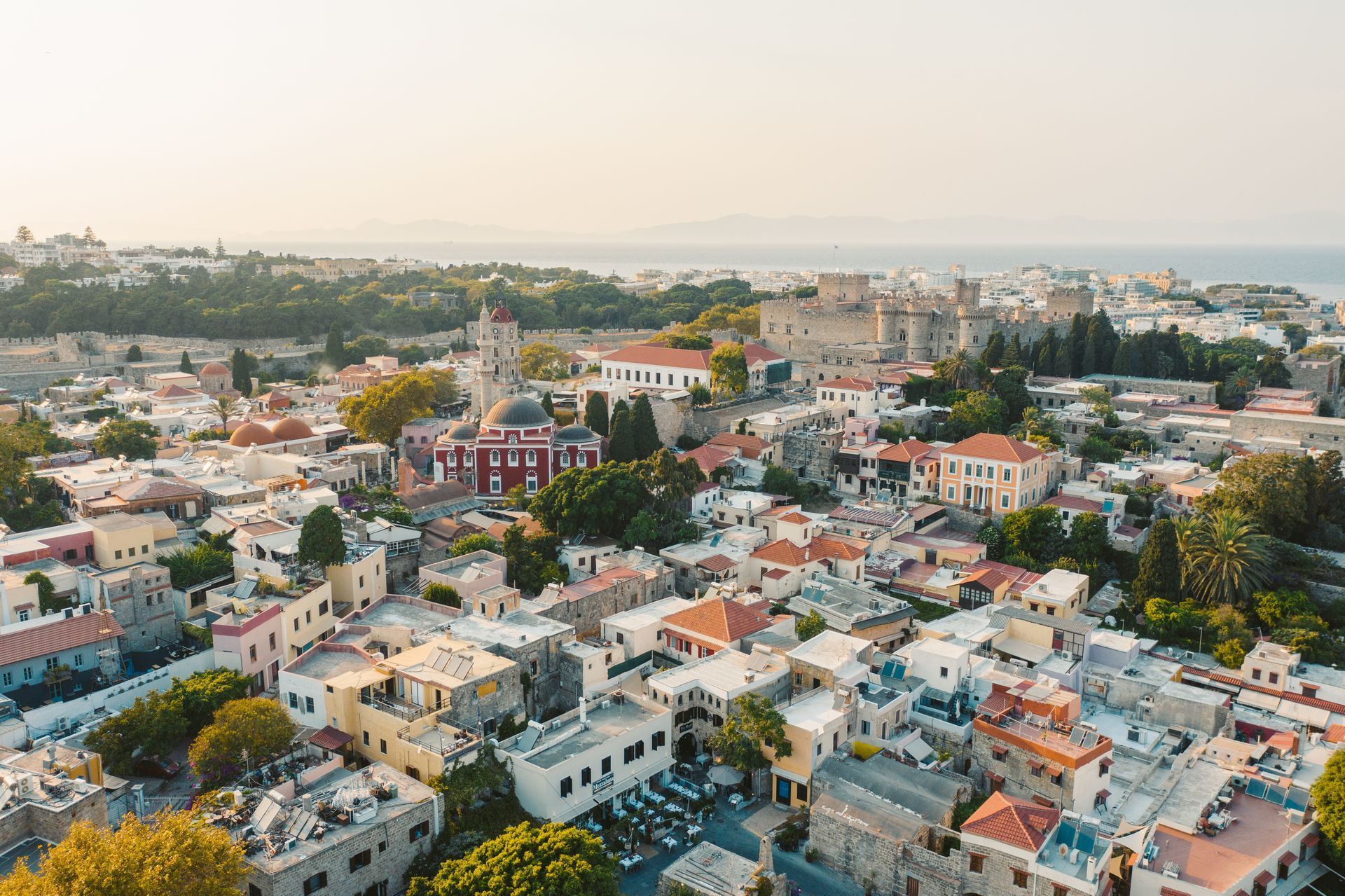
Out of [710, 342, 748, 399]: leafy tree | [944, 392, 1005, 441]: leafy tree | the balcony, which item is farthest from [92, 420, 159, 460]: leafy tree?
[944, 392, 1005, 441]: leafy tree

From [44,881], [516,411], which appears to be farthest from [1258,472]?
[44,881]

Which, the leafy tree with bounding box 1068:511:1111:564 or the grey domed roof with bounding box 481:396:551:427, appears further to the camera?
the grey domed roof with bounding box 481:396:551:427

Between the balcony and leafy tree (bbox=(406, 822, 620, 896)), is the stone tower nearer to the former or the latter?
the balcony

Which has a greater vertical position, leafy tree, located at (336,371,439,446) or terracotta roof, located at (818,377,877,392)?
terracotta roof, located at (818,377,877,392)

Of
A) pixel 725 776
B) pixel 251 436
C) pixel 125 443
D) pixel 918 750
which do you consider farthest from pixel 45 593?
pixel 918 750

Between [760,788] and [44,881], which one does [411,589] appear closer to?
[760,788]
